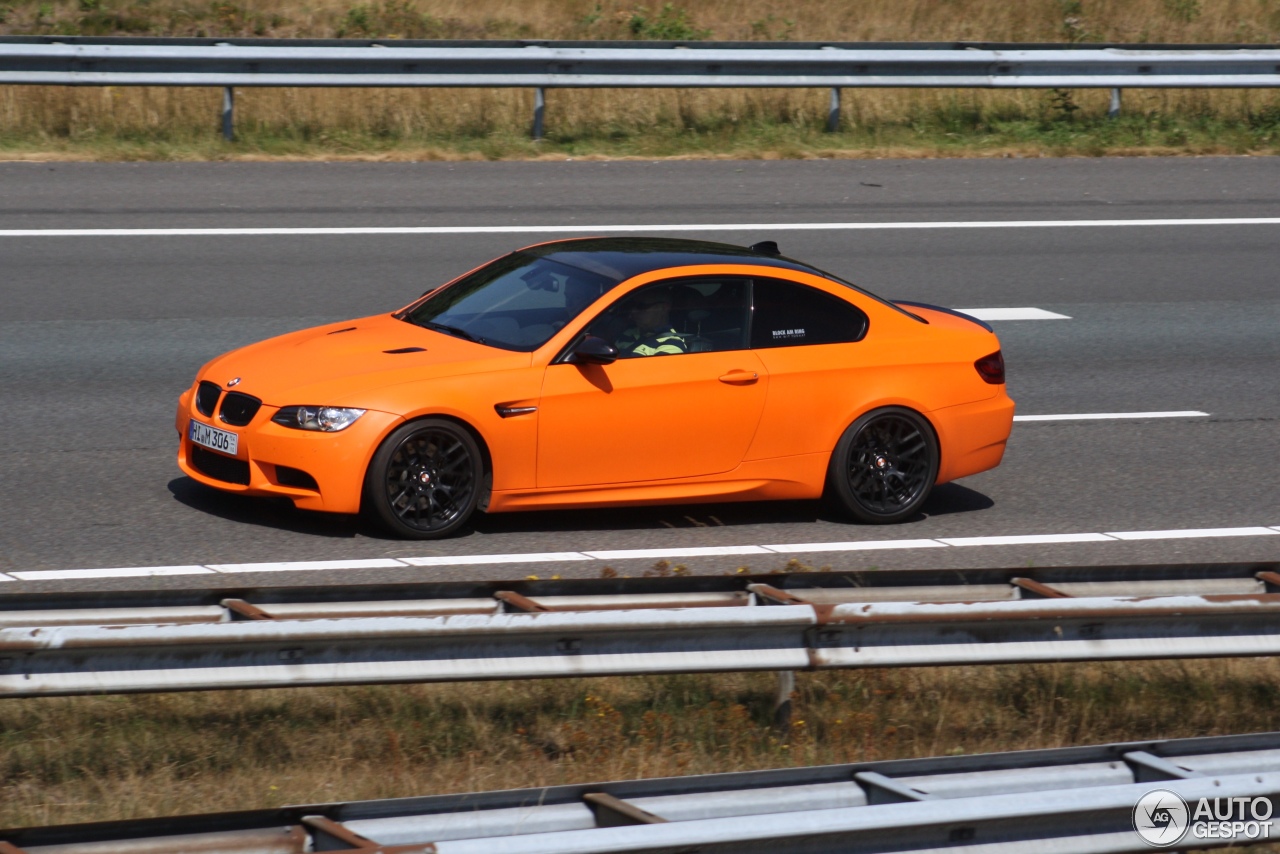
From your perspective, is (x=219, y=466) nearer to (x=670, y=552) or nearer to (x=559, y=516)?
(x=559, y=516)

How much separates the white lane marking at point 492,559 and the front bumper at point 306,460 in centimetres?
43

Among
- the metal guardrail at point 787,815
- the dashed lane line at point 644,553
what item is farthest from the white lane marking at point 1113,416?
the metal guardrail at point 787,815

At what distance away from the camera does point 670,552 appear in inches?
335

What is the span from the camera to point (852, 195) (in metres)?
17.7

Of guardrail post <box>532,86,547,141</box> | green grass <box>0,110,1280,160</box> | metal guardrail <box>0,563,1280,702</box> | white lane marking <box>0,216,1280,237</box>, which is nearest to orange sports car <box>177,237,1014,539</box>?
metal guardrail <box>0,563,1280,702</box>

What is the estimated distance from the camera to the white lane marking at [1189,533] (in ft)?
29.8

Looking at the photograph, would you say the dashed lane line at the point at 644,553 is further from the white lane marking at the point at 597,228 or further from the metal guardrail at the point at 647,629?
the white lane marking at the point at 597,228

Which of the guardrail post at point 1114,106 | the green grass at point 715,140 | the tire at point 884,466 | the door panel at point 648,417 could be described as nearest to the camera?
the door panel at point 648,417

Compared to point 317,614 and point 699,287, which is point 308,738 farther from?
point 699,287

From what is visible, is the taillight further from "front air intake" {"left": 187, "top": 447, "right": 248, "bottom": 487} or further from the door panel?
"front air intake" {"left": 187, "top": 447, "right": 248, "bottom": 487}

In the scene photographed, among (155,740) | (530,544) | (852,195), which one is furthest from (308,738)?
(852,195)

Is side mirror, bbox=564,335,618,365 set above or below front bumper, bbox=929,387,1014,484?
above

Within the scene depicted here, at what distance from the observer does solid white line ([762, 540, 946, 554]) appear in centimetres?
864

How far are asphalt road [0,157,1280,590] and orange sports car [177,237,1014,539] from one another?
0.31m
